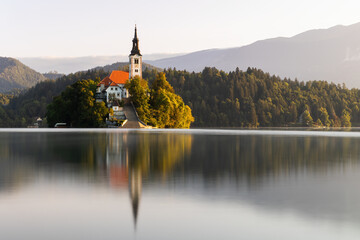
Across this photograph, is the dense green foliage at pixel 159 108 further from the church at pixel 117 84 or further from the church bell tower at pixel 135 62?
the church bell tower at pixel 135 62

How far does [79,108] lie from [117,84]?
33.8 m

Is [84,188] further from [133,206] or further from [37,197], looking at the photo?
[133,206]

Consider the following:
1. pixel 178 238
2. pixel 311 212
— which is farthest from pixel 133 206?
pixel 311 212

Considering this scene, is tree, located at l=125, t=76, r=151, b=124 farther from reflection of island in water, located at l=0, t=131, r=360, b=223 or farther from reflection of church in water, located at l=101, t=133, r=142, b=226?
reflection of church in water, located at l=101, t=133, r=142, b=226

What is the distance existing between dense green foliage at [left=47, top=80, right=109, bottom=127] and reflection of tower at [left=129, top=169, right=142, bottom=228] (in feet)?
403

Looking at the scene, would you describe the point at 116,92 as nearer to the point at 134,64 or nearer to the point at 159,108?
the point at 134,64

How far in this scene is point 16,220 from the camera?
Answer: 12008mm

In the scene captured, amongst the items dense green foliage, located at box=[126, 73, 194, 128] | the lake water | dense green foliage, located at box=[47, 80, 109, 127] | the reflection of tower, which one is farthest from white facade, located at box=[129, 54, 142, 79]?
the reflection of tower

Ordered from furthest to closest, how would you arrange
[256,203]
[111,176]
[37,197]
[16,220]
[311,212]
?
[111,176] < [37,197] < [256,203] < [311,212] < [16,220]

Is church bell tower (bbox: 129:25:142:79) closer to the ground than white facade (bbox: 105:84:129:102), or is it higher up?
higher up

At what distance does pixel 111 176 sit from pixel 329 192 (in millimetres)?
10084

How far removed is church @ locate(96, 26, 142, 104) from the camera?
17062cm

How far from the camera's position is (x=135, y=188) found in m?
17.6

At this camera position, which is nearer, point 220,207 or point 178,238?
point 178,238
